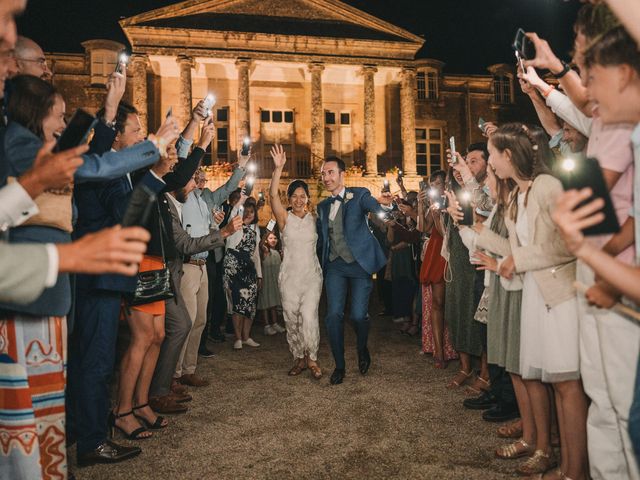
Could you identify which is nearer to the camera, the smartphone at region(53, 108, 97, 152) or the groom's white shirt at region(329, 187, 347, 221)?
the smartphone at region(53, 108, 97, 152)

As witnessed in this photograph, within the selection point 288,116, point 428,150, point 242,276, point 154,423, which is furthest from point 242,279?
point 428,150

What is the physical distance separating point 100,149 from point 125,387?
76.2 inches

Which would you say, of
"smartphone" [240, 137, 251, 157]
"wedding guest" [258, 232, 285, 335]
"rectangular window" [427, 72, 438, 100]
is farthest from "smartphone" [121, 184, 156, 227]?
"rectangular window" [427, 72, 438, 100]

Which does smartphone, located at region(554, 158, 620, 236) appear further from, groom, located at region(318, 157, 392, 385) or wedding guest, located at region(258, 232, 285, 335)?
wedding guest, located at region(258, 232, 285, 335)

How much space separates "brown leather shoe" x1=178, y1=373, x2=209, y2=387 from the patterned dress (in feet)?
6.66

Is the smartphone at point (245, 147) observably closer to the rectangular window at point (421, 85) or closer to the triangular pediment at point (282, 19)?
the triangular pediment at point (282, 19)

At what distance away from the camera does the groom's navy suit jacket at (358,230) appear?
18.2ft

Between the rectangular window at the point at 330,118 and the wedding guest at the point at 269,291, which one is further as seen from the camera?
the rectangular window at the point at 330,118

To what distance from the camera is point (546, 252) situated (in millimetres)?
2732

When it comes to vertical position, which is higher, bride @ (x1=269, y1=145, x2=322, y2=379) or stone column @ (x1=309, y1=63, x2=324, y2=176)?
stone column @ (x1=309, y1=63, x2=324, y2=176)

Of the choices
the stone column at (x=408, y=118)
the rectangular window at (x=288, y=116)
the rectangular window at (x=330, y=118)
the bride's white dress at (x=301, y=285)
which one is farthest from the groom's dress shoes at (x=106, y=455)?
the rectangular window at (x=330, y=118)

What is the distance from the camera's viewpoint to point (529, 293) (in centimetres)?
293

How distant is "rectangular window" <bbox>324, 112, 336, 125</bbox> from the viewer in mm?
28703

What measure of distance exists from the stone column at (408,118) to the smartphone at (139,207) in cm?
2608
